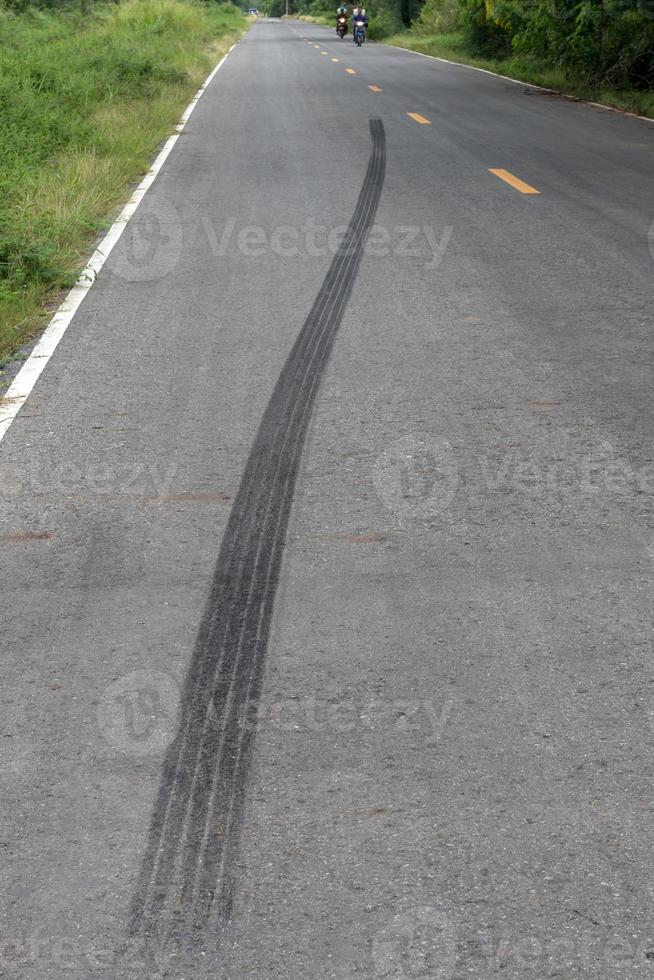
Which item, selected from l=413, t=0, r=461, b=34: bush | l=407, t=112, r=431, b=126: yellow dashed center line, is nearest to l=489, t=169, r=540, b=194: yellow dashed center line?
l=407, t=112, r=431, b=126: yellow dashed center line

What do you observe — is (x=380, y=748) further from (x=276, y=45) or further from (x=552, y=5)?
(x=276, y=45)

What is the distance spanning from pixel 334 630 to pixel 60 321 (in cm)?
455

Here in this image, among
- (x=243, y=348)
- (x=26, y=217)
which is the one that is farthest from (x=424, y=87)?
(x=243, y=348)

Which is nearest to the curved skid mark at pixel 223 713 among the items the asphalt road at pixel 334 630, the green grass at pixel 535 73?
the asphalt road at pixel 334 630

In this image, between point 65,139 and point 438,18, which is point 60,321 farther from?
point 438,18

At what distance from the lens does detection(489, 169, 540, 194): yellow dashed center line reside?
1223 cm

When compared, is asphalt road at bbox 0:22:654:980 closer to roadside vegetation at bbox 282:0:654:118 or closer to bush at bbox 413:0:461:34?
roadside vegetation at bbox 282:0:654:118

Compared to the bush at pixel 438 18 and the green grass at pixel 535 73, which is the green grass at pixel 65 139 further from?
the bush at pixel 438 18

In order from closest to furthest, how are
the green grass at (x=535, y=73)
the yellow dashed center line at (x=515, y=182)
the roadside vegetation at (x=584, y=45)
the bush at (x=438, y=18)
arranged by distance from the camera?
1. the yellow dashed center line at (x=515, y=182)
2. the green grass at (x=535, y=73)
3. the roadside vegetation at (x=584, y=45)
4. the bush at (x=438, y=18)

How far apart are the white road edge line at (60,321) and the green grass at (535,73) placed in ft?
39.3

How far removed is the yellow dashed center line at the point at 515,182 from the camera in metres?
12.2

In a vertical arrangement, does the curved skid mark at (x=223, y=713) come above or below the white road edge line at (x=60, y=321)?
above

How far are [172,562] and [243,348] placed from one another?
2.88 metres

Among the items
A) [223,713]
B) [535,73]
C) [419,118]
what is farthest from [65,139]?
[535,73]
